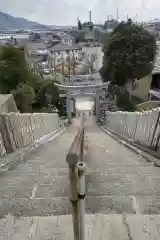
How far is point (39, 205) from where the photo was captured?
3383 mm

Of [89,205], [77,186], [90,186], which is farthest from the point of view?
[90,186]

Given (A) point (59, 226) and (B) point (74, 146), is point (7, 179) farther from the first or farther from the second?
(B) point (74, 146)

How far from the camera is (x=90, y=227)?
9.47ft

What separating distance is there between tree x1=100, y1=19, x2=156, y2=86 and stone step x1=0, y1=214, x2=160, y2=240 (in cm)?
2419

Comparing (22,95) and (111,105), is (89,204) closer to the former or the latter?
(22,95)

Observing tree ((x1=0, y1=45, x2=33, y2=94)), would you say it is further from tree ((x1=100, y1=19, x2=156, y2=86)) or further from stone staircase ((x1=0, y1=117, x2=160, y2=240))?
stone staircase ((x1=0, y1=117, x2=160, y2=240))

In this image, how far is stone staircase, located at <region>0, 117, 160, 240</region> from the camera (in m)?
2.86

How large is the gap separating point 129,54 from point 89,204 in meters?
24.2

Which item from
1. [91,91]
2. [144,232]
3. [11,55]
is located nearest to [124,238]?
[144,232]

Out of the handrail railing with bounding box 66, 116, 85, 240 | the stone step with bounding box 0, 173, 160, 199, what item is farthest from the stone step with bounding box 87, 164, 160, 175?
the handrail railing with bounding box 66, 116, 85, 240

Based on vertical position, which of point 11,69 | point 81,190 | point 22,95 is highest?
point 81,190

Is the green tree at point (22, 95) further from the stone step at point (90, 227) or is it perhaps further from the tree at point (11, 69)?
the stone step at point (90, 227)

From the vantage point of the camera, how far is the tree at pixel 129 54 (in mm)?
26578

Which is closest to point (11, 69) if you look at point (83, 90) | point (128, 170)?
point (83, 90)
